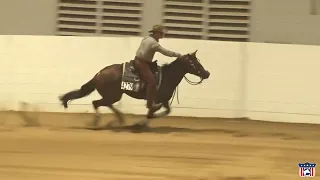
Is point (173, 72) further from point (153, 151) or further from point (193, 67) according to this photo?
point (153, 151)

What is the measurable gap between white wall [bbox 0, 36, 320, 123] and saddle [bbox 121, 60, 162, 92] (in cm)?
215

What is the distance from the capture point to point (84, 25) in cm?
1066

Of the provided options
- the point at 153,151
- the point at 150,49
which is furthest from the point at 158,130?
the point at 153,151

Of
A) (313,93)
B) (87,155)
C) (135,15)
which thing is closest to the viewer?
(87,155)

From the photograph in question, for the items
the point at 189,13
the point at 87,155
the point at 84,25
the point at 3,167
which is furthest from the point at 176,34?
the point at 3,167

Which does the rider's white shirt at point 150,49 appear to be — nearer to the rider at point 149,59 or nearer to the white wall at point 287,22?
the rider at point 149,59

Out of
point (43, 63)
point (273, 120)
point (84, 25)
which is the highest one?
point (84, 25)

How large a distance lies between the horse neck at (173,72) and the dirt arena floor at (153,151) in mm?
769

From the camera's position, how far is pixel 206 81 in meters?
9.02

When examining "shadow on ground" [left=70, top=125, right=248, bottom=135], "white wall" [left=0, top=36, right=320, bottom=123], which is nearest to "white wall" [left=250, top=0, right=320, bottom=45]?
"white wall" [left=0, top=36, right=320, bottom=123]

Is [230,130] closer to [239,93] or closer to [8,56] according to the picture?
[239,93]

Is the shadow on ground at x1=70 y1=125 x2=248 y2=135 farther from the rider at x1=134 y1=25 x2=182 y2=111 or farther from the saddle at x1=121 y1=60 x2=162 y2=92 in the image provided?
the saddle at x1=121 y1=60 x2=162 y2=92

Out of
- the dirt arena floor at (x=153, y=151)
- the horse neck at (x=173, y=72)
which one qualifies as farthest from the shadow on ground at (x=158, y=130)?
the horse neck at (x=173, y=72)

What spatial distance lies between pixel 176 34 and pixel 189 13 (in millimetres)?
548
